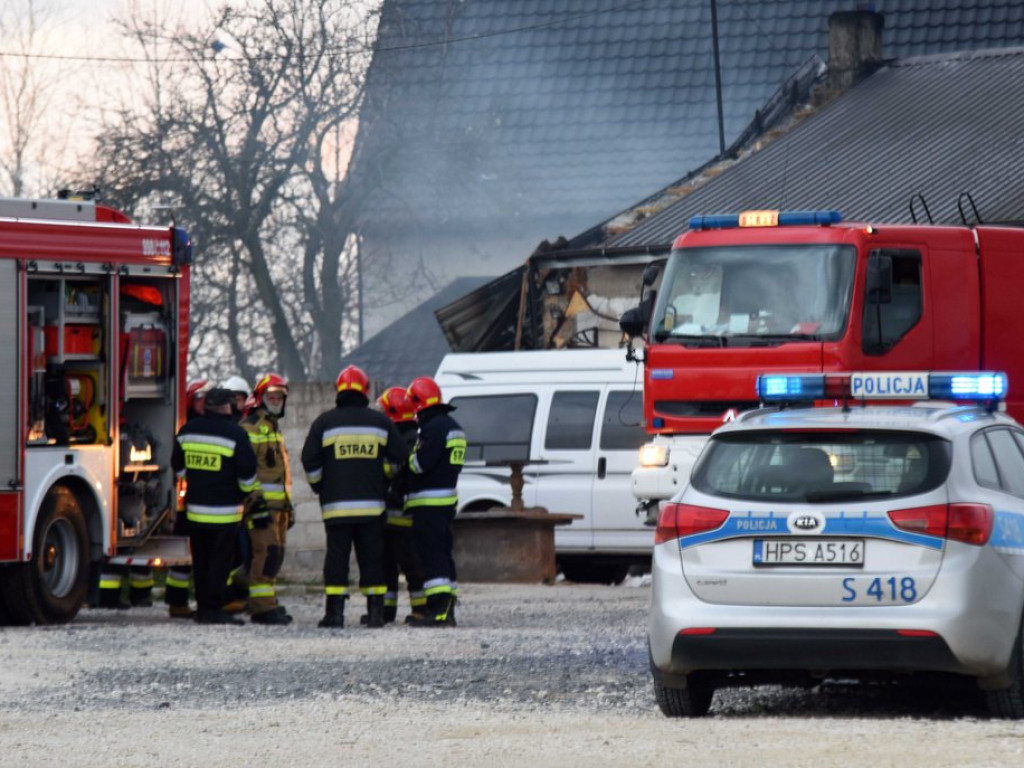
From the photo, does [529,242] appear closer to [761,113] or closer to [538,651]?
[761,113]

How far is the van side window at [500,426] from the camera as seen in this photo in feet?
64.7

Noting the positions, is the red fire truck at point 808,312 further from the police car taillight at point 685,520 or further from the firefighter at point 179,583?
the police car taillight at point 685,520

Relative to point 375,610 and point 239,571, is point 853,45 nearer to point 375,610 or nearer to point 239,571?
point 239,571

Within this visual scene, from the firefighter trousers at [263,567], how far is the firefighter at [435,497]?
1049 mm

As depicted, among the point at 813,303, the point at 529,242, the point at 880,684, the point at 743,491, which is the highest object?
the point at 529,242

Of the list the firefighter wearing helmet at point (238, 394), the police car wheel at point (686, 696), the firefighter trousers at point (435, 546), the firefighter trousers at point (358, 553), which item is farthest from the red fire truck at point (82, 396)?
the police car wheel at point (686, 696)

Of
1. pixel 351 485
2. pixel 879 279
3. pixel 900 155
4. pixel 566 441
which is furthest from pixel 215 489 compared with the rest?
pixel 900 155

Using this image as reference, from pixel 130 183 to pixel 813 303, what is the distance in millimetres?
16699

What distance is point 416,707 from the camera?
9.83m

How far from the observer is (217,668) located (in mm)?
11641

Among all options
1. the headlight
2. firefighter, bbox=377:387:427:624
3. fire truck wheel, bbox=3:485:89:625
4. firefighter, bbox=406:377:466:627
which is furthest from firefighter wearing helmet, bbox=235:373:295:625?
the headlight

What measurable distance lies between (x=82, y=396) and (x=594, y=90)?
794 inches

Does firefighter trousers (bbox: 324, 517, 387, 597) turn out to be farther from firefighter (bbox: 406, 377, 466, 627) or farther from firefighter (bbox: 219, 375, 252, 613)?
firefighter (bbox: 219, 375, 252, 613)

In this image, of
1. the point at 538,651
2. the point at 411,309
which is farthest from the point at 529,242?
the point at 538,651
